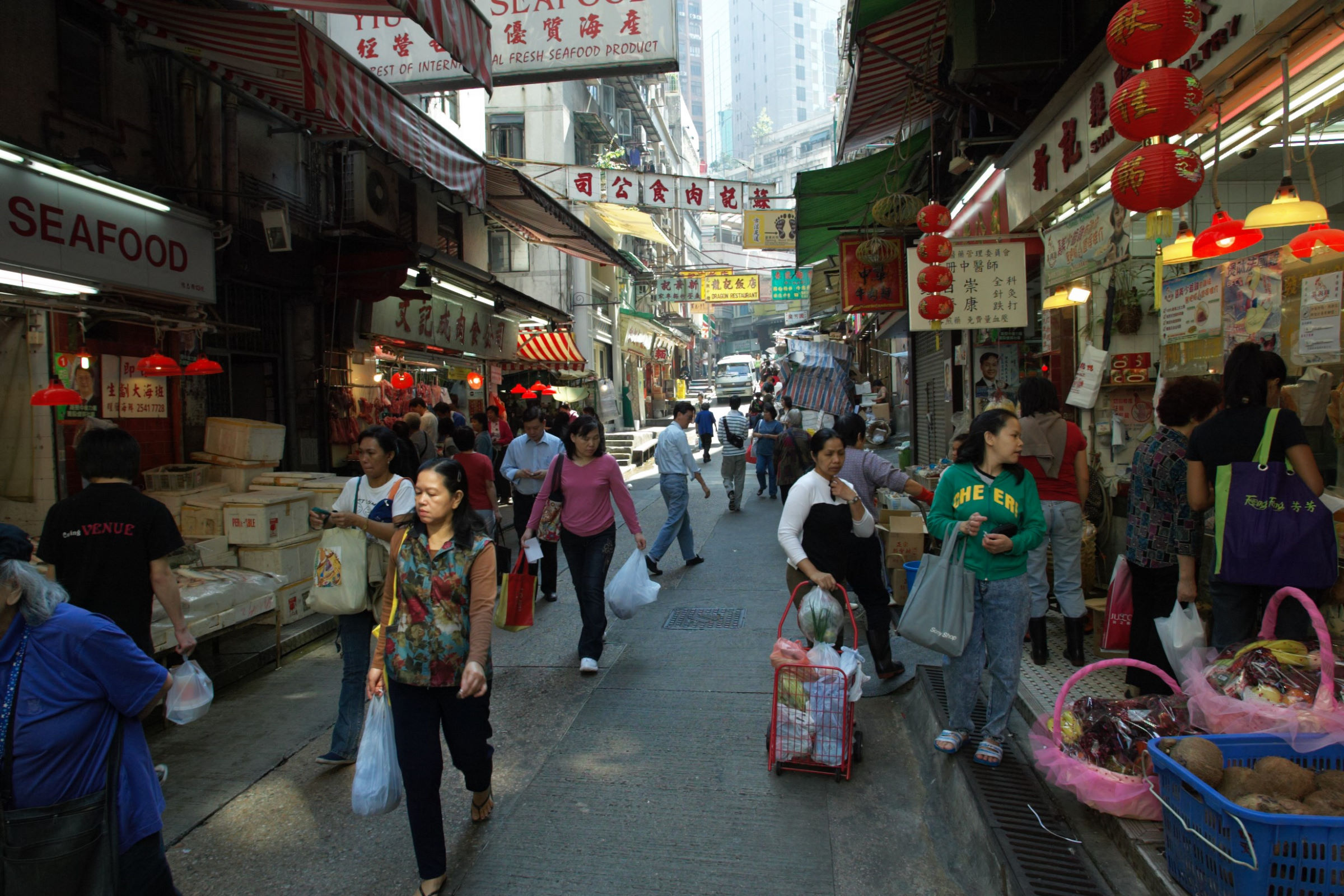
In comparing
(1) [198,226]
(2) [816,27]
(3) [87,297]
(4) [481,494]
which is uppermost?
(2) [816,27]

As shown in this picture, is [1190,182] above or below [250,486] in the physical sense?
above

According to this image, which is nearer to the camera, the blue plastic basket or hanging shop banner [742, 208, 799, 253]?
the blue plastic basket

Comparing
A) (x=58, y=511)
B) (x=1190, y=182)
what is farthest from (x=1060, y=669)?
(x=58, y=511)

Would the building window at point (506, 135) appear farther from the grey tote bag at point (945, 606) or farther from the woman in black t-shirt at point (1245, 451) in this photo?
the woman in black t-shirt at point (1245, 451)

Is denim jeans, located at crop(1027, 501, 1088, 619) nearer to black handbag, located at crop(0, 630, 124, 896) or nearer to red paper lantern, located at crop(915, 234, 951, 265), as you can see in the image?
red paper lantern, located at crop(915, 234, 951, 265)

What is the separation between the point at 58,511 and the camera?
3.73 meters

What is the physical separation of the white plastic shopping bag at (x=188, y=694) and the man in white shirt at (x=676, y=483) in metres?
5.74

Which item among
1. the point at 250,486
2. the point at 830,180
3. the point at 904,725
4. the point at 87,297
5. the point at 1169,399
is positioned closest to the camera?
the point at 1169,399

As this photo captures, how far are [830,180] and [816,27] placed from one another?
390 ft

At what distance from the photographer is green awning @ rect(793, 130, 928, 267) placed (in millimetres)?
11289

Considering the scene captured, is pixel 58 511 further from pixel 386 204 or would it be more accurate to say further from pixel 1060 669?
pixel 386 204

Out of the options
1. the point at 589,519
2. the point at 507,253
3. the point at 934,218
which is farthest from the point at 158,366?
the point at 507,253

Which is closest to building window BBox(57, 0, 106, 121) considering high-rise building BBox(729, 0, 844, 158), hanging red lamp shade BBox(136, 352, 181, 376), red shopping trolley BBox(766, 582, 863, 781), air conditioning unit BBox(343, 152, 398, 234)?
hanging red lamp shade BBox(136, 352, 181, 376)

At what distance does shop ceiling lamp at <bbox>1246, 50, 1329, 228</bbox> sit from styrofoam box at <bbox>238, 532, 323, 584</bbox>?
6.90m
